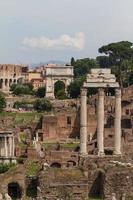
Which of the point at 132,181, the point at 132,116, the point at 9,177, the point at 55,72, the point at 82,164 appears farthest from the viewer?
the point at 55,72

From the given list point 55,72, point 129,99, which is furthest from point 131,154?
point 55,72

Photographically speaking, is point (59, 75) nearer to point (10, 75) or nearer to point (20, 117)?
point (10, 75)

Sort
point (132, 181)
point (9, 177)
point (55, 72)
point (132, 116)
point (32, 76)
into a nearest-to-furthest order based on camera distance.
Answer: point (132, 181) < point (9, 177) < point (132, 116) < point (55, 72) < point (32, 76)

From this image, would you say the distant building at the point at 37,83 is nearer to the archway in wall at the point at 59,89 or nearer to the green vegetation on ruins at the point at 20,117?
the archway in wall at the point at 59,89

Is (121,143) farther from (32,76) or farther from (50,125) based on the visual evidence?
(32,76)

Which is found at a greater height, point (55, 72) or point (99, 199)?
point (55, 72)

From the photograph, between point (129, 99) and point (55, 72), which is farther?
point (55, 72)
